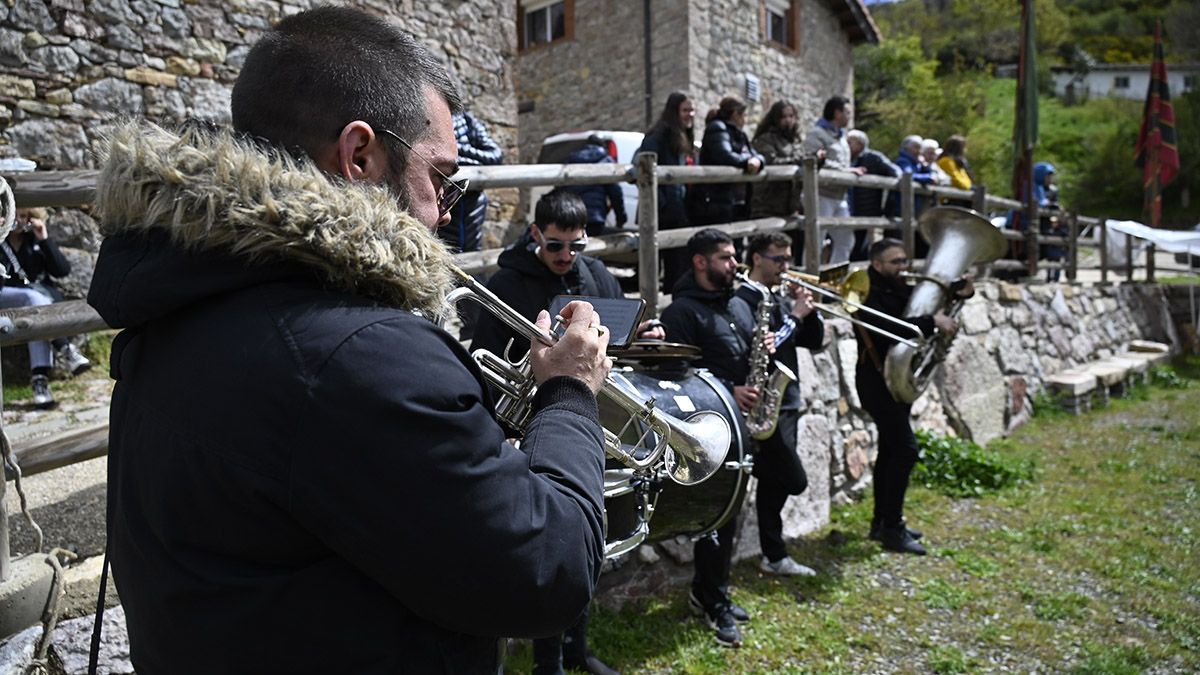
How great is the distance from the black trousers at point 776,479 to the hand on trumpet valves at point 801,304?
53 centimetres

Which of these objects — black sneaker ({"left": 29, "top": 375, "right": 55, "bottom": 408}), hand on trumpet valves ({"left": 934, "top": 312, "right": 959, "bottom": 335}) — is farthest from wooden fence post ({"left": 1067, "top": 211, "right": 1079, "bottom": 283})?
black sneaker ({"left": 29, "top": 375, "right": 55, "bottom": 408})

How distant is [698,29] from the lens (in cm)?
1324

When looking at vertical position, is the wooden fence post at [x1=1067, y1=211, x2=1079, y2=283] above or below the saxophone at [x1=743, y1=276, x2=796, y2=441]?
above

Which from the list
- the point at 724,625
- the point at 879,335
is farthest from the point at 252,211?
the point at 879,335

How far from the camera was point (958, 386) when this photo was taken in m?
7.57

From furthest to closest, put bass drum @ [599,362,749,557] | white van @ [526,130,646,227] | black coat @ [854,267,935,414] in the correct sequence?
white van @ [526,130,646,227]
black coat @ [854,267,935,414]
bass drum @ [599,362,749,557]

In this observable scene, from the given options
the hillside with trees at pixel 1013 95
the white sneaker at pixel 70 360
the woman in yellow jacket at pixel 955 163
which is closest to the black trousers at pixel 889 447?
the white sneaker at pixel 70 360

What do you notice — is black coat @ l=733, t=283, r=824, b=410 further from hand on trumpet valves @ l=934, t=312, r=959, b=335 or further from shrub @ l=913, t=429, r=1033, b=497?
shrub @ l=913, t=429, r=1033, b=497

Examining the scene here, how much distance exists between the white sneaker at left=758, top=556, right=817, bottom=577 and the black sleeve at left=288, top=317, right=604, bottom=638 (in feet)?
12.7

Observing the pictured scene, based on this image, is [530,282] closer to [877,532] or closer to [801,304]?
[801,304]

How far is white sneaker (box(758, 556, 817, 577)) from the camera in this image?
485cm

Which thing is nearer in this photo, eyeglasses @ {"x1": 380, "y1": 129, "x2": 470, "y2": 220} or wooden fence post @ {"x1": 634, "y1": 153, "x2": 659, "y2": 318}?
eyeglasses @ {"x1": 380, "y1": 129, "x2": 470, "y2": 220}

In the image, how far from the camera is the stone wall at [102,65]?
20.9 ft

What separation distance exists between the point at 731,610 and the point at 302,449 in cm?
344
